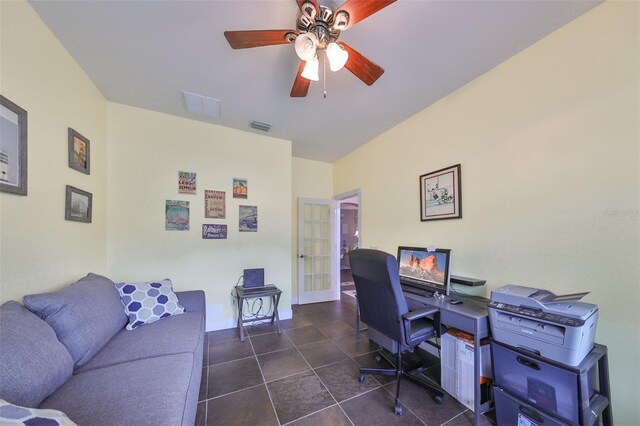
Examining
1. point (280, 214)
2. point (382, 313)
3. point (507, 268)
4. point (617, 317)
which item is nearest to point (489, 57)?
point (507, 268)

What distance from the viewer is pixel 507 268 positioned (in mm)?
1914

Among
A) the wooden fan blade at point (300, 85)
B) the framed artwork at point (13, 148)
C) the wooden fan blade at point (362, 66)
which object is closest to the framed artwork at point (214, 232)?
the framed artwork at point (13, 148)

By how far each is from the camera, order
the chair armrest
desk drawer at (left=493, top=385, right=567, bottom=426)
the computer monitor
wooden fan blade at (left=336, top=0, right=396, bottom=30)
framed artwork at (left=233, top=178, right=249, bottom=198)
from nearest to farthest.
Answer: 1. wooden fan blade at (left=336, top=0, right=396, bottom=30)
2. desk drawer at (left=493, top=385, right=567, bottom=426)
3. the chair armrest
4. the computer monitor
5. framed artwork at (left=233, top=178, right=249, bottom=198)

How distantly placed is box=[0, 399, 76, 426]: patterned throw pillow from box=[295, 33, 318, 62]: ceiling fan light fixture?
5.94 feet

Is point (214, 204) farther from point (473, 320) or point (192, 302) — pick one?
point (473, 320)

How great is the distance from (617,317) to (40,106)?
391 cm

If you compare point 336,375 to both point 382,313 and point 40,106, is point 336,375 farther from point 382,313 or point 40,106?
point 40,106

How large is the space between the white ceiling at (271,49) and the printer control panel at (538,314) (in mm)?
1784

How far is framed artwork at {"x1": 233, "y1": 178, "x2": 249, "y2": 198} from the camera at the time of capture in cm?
321

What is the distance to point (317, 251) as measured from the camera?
4434 millimetres

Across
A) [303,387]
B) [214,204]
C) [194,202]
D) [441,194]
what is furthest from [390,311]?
[194,202]

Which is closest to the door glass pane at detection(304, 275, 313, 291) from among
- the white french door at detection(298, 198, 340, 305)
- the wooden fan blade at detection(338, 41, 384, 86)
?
the white french door at detection(298, 198, 340, 305)

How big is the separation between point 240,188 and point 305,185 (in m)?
1.46

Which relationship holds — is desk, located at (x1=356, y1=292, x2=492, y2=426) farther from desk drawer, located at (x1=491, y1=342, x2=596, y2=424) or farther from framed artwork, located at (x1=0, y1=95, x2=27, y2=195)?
framed artwork, located at (x1=0, y1=95, x2=27, y2=195)
